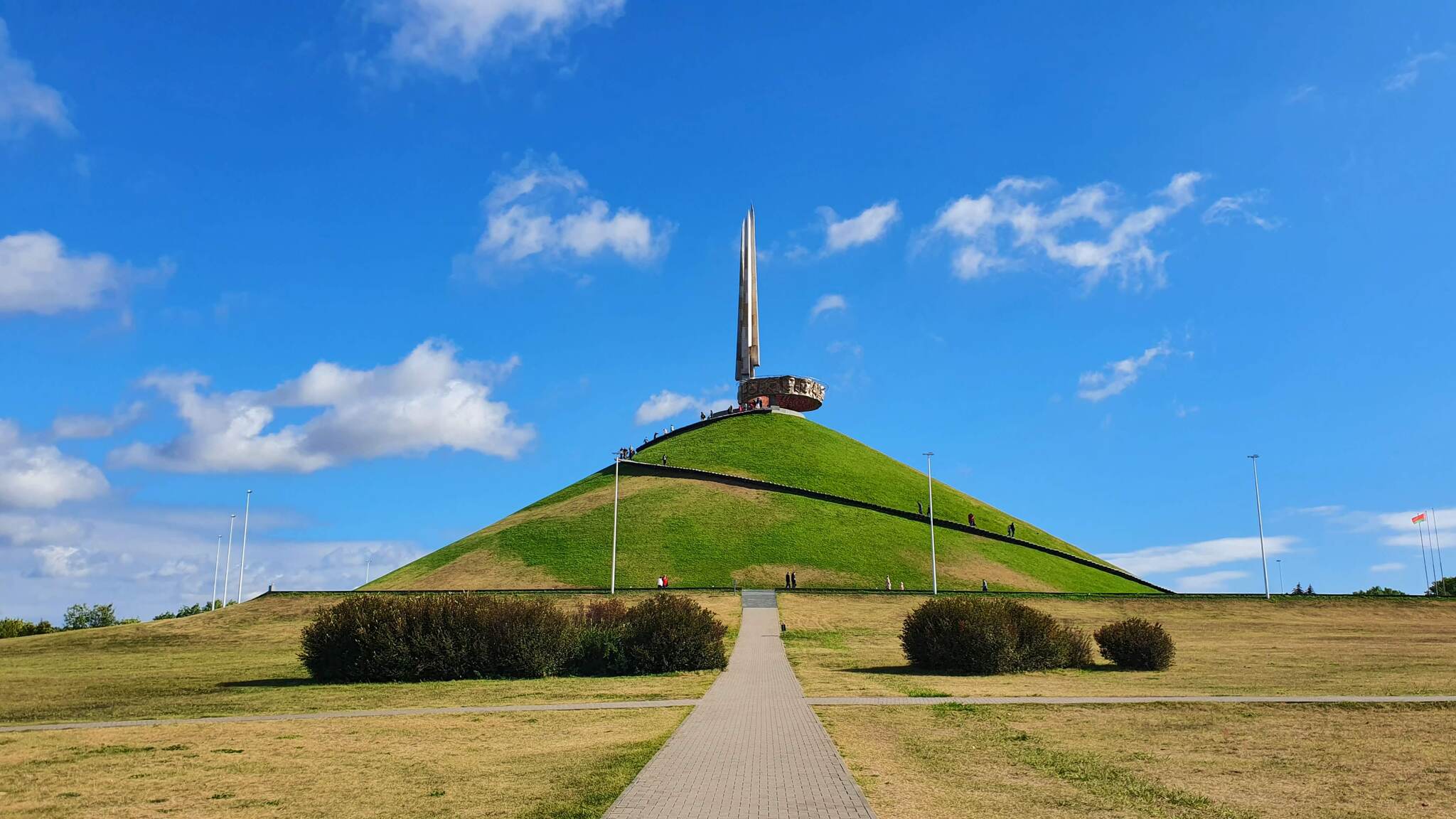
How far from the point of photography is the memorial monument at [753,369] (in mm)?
106562

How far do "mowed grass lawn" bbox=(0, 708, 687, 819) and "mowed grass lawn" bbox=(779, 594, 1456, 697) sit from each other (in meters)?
7.59

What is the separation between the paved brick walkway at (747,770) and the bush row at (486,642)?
7.47 metres

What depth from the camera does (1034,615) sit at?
30688 mm

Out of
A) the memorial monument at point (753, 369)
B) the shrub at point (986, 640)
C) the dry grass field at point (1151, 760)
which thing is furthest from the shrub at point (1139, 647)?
the memorial monument at point (753, 369)

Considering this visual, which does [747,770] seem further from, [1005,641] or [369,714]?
[1005,641]

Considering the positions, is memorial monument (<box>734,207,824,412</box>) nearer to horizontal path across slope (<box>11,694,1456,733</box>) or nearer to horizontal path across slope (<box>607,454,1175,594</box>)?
horizontal path across slope (<box>607,454,1175,594</box>)

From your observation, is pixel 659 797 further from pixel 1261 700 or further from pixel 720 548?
pixel 720 548

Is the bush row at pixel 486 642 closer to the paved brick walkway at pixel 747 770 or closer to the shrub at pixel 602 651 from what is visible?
the shrub at pixel 602 651

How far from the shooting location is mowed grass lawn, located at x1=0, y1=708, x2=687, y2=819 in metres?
12.0

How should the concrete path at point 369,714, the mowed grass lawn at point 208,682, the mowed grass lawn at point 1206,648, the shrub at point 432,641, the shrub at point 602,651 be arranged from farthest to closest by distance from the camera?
the shrub at point 602,651 < the shrub at point 432,641 < the mowed grass lawn at point 1206,648 < the mowed grass lawn at point 208,682 < the concrete path at point 369,714

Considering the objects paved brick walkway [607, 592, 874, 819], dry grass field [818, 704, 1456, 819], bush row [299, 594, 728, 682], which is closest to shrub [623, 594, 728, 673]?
bush row [299, 594, 728, 682]

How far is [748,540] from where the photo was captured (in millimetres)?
72062

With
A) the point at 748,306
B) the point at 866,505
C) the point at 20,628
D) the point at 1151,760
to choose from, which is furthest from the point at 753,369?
the point at 1151,760

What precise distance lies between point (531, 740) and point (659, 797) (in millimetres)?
6376
